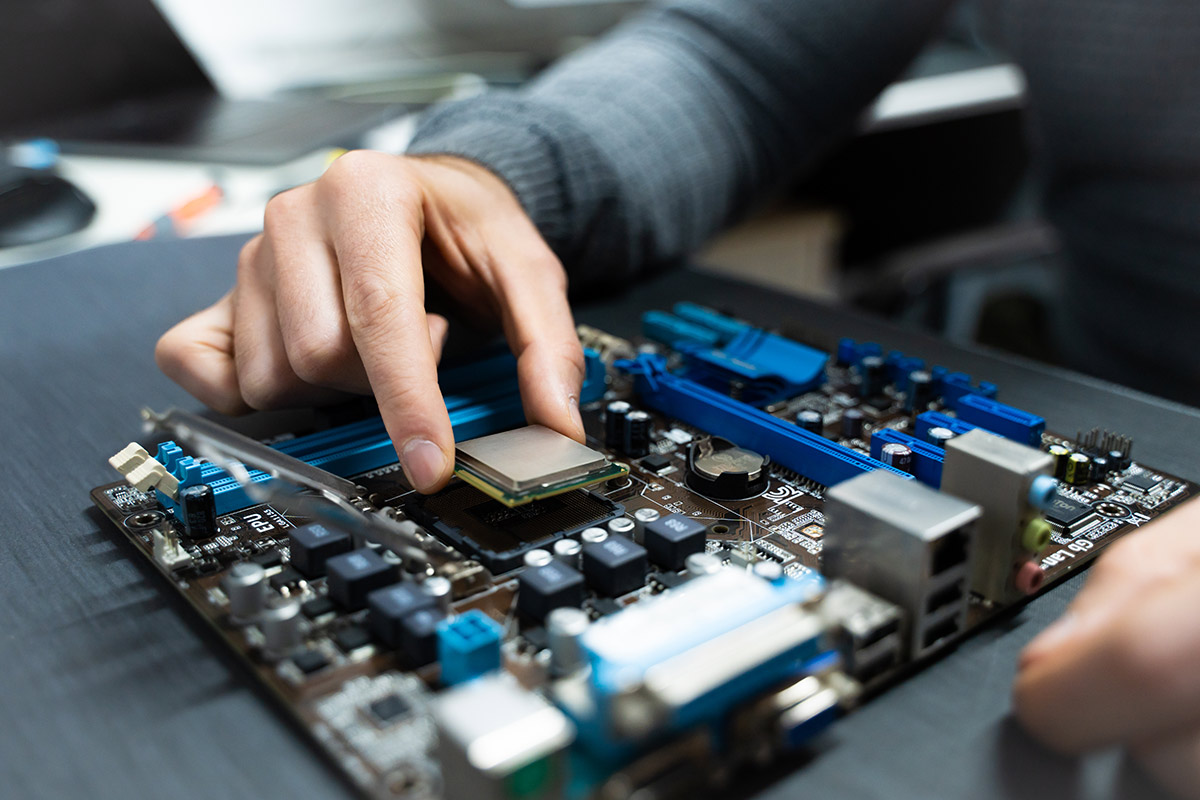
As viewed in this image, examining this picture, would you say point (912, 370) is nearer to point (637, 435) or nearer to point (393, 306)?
point (637, 435)

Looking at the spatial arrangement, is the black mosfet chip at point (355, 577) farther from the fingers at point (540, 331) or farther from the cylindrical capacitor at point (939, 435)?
the cylindrical capacitor at point (939, 435)

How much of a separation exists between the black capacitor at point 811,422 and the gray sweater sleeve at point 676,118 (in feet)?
2.06

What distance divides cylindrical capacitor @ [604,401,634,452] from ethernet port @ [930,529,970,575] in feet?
1.47

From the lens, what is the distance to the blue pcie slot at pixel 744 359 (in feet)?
4.25

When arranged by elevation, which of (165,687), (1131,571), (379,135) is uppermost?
(379,135)

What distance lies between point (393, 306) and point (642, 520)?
1.32ft

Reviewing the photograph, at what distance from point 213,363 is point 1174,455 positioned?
50.2 inches

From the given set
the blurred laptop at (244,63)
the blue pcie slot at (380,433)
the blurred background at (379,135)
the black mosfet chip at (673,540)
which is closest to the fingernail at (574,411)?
the blue pcie slot at (380,433)

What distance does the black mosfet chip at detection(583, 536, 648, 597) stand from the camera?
0.86 m

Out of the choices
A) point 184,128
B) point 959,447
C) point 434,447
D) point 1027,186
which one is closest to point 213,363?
point 434,447

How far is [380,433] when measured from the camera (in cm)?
117

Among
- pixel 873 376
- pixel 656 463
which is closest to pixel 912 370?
pixel 873 376

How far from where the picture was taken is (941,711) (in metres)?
0.77

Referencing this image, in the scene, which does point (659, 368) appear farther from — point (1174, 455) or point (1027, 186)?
point (1027, 186)
